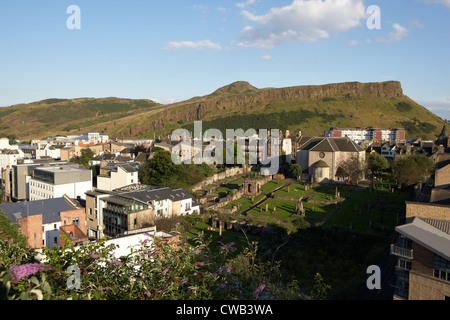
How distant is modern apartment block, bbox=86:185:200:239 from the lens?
28.5 metres

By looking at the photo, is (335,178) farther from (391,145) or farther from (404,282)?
(404,282)

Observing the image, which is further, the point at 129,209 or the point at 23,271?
the point at 129,209

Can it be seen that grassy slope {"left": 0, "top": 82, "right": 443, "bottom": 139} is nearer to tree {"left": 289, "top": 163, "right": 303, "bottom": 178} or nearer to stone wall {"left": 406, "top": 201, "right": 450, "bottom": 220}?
tree {"left": 289, "top": 163, "right": 303, "bottom": 178}

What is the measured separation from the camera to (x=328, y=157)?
5600cm

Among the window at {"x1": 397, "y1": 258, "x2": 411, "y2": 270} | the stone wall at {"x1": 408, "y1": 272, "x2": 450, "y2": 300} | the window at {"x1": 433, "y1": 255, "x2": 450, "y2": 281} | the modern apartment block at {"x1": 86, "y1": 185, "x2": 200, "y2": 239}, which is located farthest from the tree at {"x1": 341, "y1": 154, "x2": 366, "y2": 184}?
the window at {"x1": 433, "y1": 255, "x2": 450, "y2": 281}

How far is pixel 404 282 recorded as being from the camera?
16594mm

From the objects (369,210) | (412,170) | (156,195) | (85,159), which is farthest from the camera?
(85,159)

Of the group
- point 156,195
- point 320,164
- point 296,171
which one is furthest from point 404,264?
point 320,164

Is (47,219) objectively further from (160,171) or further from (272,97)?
(272,97)

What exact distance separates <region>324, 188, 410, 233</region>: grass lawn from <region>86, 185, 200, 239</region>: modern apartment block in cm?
1549

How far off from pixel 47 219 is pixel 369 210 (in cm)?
3217

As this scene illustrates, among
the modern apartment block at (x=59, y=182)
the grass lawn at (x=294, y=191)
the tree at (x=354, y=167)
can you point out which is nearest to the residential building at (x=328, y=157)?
the tree at (x=354, y=167)

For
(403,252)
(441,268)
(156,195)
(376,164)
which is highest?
(376,164)

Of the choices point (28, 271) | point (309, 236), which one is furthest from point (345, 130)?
point (28, 271)
